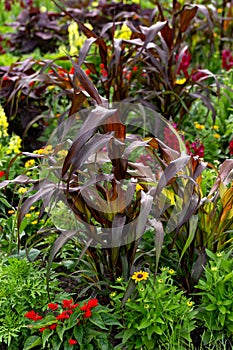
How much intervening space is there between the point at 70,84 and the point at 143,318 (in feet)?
5.95

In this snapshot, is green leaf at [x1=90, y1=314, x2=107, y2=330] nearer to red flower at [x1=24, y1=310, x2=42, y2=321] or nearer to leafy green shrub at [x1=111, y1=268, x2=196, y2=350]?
leafy green shrub at [x1=111, y1=268, x2=196, y2=350]

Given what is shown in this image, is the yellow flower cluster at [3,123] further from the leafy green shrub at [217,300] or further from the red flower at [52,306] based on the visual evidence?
the leafy green shrub at [217,300]

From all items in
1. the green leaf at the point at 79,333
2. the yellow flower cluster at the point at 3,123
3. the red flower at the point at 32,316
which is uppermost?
the yellow flower cluster at the point at 3,123

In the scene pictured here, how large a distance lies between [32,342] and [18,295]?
21 cm

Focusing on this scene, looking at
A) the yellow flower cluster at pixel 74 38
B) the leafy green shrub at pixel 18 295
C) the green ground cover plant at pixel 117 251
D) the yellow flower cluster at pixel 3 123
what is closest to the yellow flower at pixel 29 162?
the green ground cover plant at pixel 117 251

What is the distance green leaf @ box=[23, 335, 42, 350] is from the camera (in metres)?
2.42

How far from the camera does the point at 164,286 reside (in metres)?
2.42

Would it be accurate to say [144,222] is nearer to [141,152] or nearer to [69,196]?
[69,196]

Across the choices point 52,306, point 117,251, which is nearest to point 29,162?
point 117,251

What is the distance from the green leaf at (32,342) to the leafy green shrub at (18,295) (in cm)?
6

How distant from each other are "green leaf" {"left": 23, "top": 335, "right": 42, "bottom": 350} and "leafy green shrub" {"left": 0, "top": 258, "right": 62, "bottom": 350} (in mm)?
55

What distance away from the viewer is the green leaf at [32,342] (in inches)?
95.1

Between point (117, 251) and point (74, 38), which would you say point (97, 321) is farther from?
point (74, 38)

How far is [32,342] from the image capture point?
244cm
